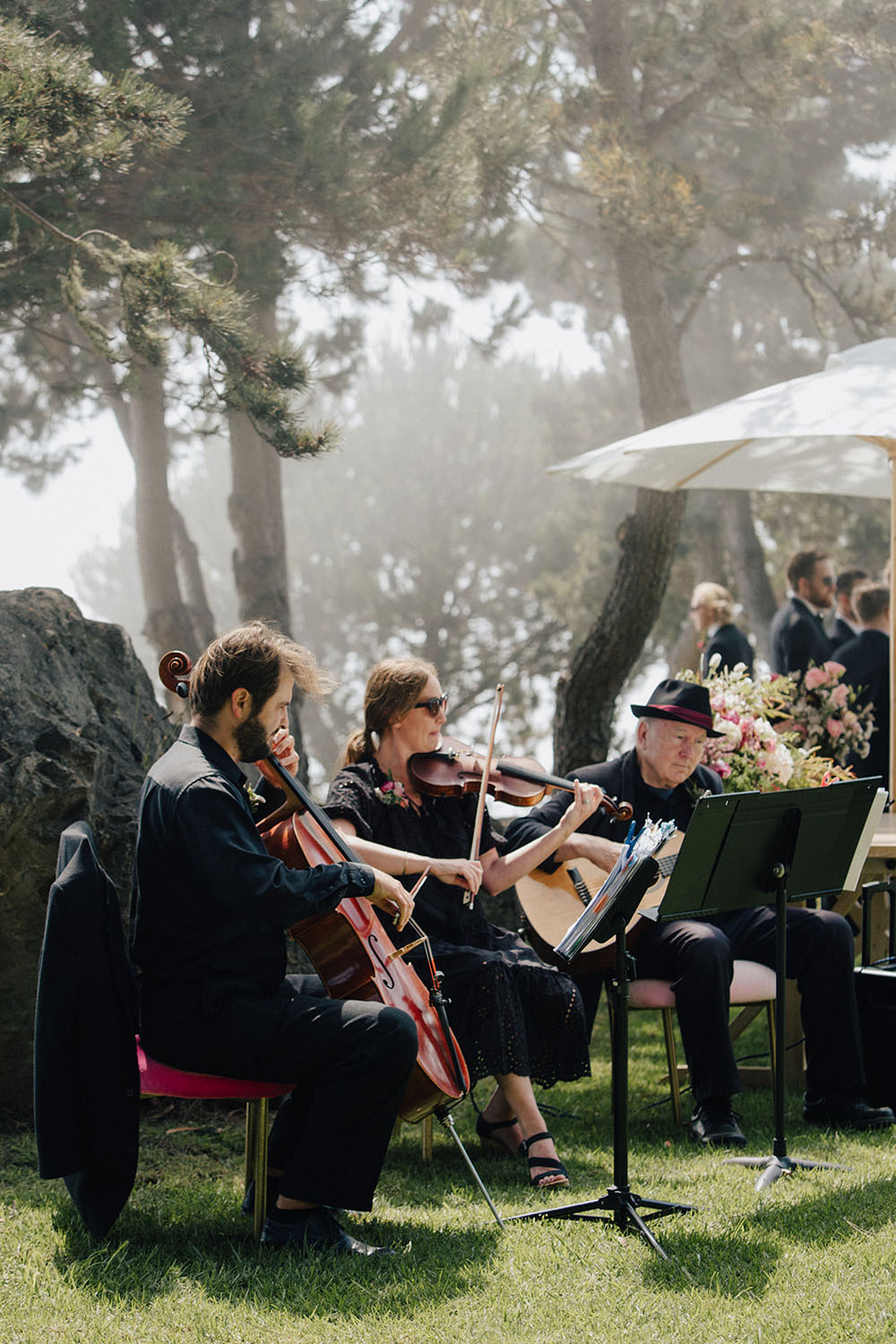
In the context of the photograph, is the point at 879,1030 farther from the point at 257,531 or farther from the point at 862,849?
the point at 257,531

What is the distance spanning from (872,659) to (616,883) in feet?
13.0

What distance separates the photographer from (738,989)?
13.6ft

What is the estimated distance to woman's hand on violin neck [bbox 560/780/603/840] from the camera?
374 centimetres

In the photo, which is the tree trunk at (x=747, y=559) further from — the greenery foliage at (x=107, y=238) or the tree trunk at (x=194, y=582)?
the greenery foliage at (x=107, y=238)

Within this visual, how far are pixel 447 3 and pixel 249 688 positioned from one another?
7039mm

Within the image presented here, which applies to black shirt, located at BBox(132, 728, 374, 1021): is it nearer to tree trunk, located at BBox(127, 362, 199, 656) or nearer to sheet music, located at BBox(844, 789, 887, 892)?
sheet music, located at BBox(844, 789, 887, 892)

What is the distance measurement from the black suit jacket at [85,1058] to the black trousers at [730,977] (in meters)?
1.80

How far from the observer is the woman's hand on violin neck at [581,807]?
3744 millimetres

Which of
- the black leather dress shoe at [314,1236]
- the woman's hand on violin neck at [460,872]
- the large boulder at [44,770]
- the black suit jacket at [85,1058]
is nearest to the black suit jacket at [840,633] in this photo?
the large boulder at [44,770]

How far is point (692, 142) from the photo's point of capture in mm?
12320

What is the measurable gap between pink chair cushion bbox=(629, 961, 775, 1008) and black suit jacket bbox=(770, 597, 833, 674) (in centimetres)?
255

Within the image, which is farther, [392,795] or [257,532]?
[257,532]

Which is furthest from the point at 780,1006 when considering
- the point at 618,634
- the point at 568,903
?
the point at 618,634

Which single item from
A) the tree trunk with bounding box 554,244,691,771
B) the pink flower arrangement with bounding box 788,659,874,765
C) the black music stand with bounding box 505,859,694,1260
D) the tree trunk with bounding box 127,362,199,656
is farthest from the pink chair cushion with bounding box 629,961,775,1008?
the tree trunk with bounding box 127,362,199,656
